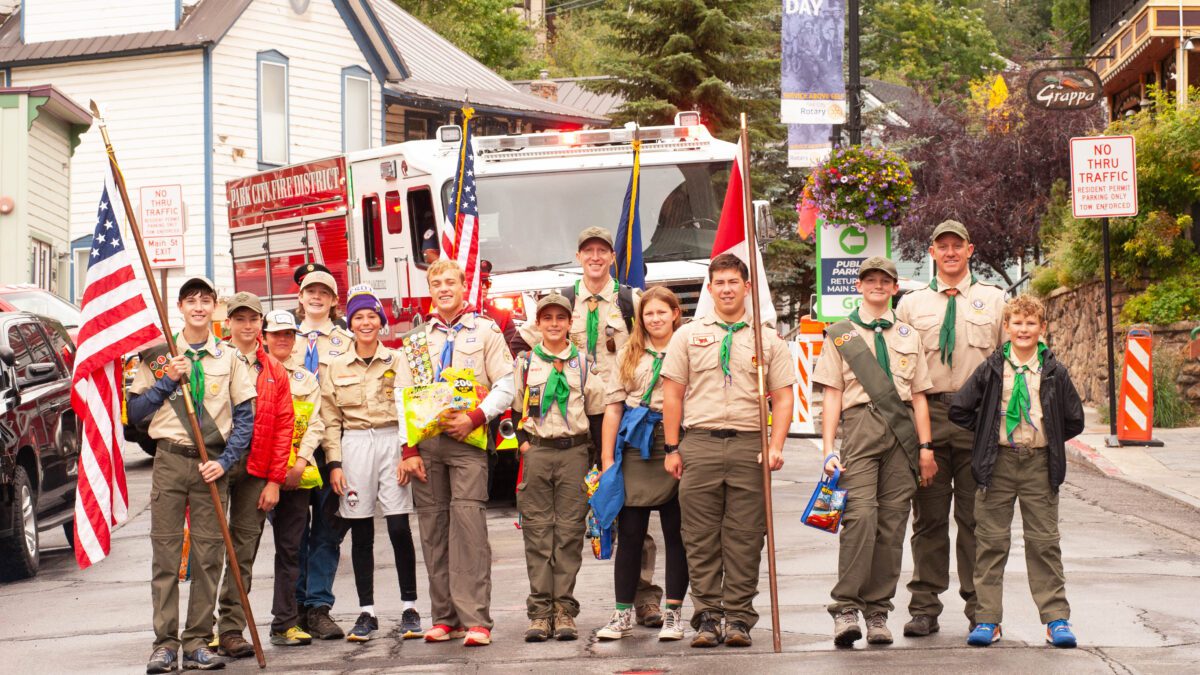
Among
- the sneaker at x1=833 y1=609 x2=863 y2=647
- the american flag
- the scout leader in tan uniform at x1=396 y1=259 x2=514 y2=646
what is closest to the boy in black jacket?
the sneaker at x1=833 y1=609 x2=863 y2=647

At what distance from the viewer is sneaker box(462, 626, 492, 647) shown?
8.49 metres

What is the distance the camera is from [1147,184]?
2138cm

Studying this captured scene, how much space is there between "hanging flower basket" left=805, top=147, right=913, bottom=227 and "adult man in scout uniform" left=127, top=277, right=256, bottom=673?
1174 centimetres

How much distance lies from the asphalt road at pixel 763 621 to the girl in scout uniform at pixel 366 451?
29 centimetres

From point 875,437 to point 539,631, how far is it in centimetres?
193

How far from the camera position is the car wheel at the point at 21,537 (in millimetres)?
12023

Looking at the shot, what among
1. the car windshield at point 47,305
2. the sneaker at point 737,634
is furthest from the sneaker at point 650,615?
the car windshield at point 47,305

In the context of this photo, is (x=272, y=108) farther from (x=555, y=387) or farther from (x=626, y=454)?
(x=626, y=454)

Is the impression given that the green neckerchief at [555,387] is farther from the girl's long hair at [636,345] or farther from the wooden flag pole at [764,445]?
the wooden flag pole at [764,445]

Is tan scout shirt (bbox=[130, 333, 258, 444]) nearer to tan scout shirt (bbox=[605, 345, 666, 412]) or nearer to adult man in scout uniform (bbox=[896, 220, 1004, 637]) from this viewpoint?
tan scout shirt (bbox=[605, 345, 666, 412])

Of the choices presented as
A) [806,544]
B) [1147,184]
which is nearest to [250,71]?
[1147,184]

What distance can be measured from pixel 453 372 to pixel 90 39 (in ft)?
86.8

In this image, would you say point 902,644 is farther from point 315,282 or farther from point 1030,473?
point 315,282

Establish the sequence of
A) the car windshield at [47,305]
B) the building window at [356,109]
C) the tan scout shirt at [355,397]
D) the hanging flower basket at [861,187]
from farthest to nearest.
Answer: the building window at [356,109] → the hanging flower basket at [861,187] → the car windshield at [47,305] → the tan scout shirt at [355,397]
